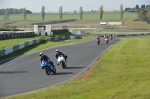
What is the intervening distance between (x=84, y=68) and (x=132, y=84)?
8.11 m

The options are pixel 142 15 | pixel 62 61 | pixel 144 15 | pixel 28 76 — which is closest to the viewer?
pixel 28 76

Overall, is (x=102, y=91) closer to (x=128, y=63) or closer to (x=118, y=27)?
(x=128, y=63)

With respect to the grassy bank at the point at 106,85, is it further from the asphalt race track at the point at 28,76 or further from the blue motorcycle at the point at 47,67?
the blue motorcycle at the point at 47,67

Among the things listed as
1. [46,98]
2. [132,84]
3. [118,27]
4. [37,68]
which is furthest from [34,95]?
[118,27]

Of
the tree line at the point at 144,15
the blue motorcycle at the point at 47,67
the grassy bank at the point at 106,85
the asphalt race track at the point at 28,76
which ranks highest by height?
the tree line at the point at 144,15

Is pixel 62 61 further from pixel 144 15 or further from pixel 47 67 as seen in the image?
pixel 144 15

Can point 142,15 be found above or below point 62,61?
above

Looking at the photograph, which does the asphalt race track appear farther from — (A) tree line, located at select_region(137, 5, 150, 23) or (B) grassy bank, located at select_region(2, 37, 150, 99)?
(A) tree line, located at select_region(137, 5, 150, 23)

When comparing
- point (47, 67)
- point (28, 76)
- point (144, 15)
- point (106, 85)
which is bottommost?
point (28, 76)

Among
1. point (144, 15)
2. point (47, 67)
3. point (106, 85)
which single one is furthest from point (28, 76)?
point (144, 15)

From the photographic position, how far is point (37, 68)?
2709 centimetres

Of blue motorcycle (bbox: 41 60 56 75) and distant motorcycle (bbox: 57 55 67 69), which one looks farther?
distant motorcycle (bbox: 57 55 67 69)

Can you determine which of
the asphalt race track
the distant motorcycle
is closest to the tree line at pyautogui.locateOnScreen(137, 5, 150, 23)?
the asphalt race track

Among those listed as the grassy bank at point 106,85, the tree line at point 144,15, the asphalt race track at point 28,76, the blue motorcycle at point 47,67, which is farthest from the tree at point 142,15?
the blue motorcycle at point 47,67
